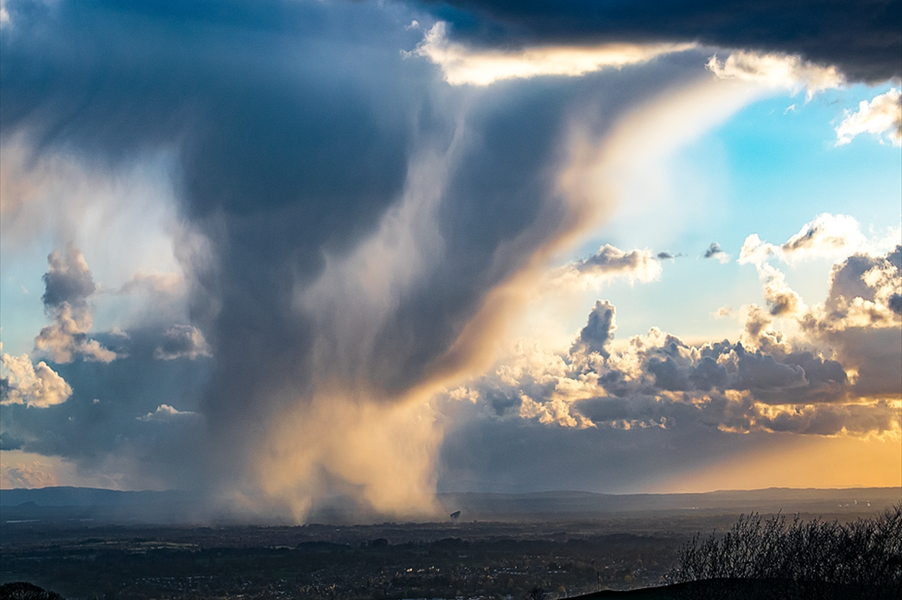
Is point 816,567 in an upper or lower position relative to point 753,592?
upper

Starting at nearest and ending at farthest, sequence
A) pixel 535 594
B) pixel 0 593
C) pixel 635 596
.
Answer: pixel 635 596 → pixel 0 593 → pixel 535 594

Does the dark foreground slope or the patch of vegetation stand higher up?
the patch of vegetation

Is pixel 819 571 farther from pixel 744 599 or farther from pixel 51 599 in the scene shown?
pixel 51 599

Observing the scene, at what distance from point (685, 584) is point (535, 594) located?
24951mm

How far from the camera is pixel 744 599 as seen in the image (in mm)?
65875

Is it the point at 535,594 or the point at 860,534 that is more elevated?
the point at 860,534

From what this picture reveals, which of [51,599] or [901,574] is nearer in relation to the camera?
[901,574]

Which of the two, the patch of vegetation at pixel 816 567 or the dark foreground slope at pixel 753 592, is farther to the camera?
the patch of vegetation at pixel 816 567

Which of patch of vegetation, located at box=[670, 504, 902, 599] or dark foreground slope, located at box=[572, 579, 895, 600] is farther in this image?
patch of vegetation, located at box=[670, 504, 902, 599]

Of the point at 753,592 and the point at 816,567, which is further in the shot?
the point at 816,567

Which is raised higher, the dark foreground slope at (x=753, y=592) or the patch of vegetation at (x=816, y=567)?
the patch of vegetation at (x=816, y=567)

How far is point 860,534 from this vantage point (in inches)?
2992

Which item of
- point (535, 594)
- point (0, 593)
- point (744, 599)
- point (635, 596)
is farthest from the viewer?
point (535, 594)

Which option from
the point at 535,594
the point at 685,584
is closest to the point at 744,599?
the point at 685,584
